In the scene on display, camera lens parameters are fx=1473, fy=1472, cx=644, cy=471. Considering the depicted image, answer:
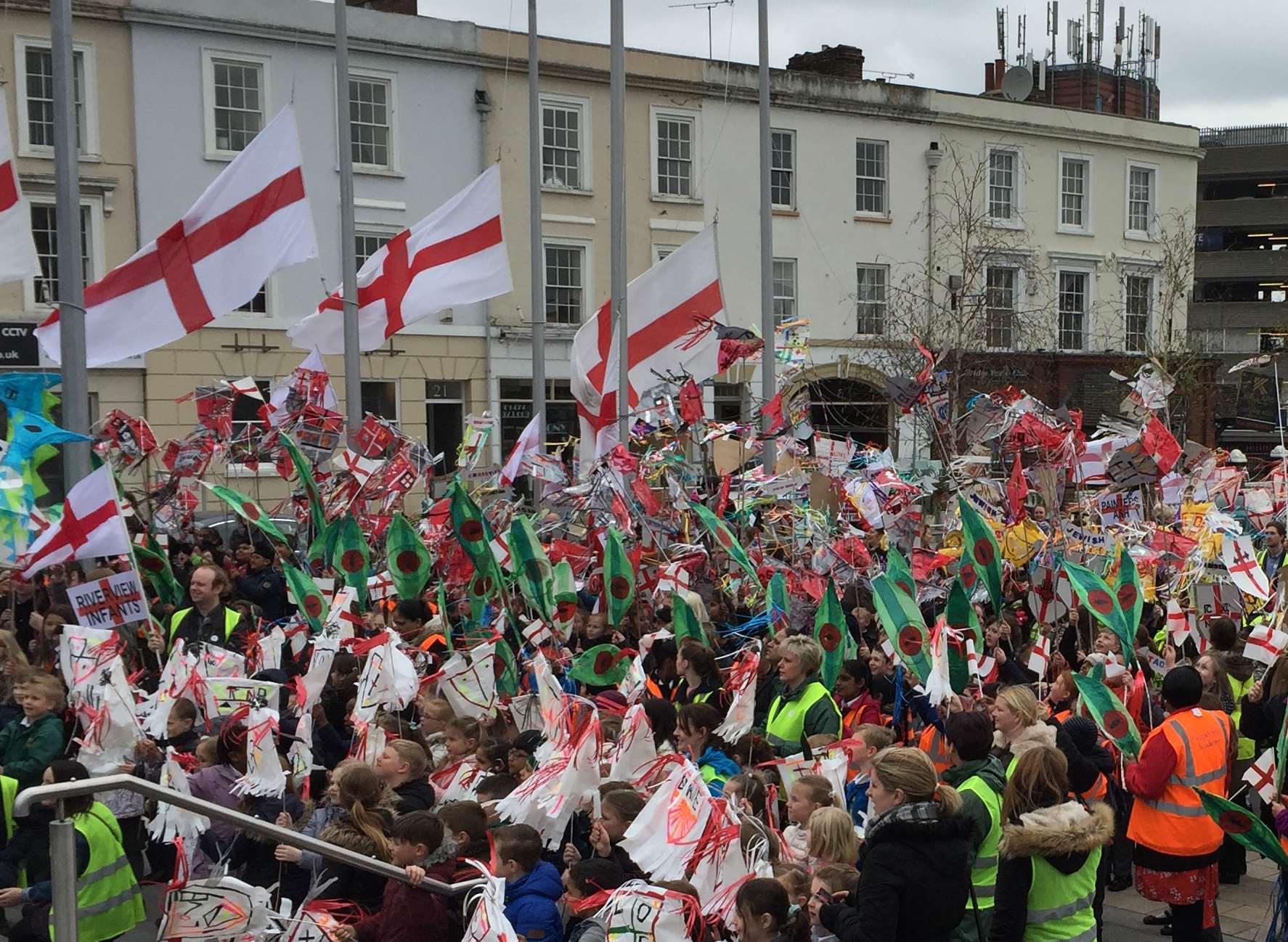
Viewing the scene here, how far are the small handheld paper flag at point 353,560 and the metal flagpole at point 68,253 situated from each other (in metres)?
1.81

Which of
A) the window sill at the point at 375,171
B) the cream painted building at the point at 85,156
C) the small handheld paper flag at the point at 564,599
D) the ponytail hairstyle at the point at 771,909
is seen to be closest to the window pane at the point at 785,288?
the window sill at the point at 375,171

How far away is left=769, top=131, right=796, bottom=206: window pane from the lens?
2836 centimetres

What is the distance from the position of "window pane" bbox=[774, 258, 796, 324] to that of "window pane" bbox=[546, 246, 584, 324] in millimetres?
4225

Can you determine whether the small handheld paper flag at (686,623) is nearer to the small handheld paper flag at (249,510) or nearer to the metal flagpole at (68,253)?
the small handheld paper flag at (249,510)

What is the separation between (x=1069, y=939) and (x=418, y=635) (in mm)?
5392

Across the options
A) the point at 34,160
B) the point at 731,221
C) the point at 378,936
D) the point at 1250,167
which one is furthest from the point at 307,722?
the point at 1250,167

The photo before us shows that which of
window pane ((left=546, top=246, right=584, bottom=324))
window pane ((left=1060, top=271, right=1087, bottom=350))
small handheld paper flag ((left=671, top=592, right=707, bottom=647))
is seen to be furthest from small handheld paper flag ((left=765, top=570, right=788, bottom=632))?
window pane ((left=1060, top=271, right=1087, bottom=350))

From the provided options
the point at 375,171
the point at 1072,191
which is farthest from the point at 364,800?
the point at 1072,191

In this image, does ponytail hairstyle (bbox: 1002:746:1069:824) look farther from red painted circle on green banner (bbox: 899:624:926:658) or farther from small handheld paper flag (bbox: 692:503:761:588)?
small handheld paper flag (bbox: 692:503:761:588)

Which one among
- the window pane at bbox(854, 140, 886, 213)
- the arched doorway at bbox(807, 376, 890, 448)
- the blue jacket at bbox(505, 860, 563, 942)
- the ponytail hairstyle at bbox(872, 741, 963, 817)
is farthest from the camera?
the window pane at bbox(854, 140, 886, 213)

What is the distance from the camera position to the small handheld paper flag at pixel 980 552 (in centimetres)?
956

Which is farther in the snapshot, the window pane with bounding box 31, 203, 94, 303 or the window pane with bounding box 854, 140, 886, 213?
the window pane with bounding box 854, 140, 886, 213

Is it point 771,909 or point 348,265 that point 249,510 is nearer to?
point 348,265

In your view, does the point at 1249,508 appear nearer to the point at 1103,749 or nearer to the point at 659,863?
the point at 1103,749
